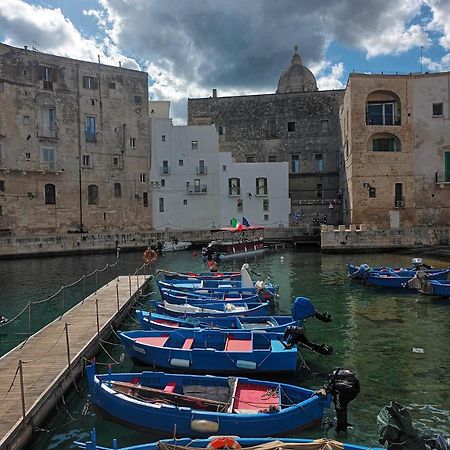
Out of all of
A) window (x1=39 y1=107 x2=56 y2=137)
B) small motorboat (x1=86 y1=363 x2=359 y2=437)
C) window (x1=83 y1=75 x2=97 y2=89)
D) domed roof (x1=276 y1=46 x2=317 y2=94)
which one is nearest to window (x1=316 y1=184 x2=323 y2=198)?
domed roof (x1=276 y1=46 x2=317 y2=94)

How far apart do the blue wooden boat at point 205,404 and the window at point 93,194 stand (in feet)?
118

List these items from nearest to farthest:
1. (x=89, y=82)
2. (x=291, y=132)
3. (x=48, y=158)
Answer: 1. (x=48, y=158)
2. (x=89, y=82)
3. (x=291, y=132)

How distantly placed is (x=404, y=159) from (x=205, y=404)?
3677 centimetres

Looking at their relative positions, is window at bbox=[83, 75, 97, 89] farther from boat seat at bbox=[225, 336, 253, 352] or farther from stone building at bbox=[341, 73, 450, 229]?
boat seat at bbox=[225, 336, 253, 352]

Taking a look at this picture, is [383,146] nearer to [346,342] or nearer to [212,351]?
[346,342]

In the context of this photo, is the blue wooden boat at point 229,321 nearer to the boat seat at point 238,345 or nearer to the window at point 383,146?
the boat seat at point 238,345

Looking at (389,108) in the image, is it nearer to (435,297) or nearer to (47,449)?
(435,297)

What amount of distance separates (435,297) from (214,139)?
30960mm

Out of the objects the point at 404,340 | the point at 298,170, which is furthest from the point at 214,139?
the point at 404,340

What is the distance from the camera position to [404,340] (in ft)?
44.6

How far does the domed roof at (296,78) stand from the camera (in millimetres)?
59078

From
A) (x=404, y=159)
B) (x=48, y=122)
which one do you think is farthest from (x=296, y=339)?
(x=48, y=122)

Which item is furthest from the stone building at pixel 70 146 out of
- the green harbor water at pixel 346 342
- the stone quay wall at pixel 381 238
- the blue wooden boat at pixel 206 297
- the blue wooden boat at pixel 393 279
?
the blue wooden boat at pixel 393 279

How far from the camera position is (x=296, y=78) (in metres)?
59.5
